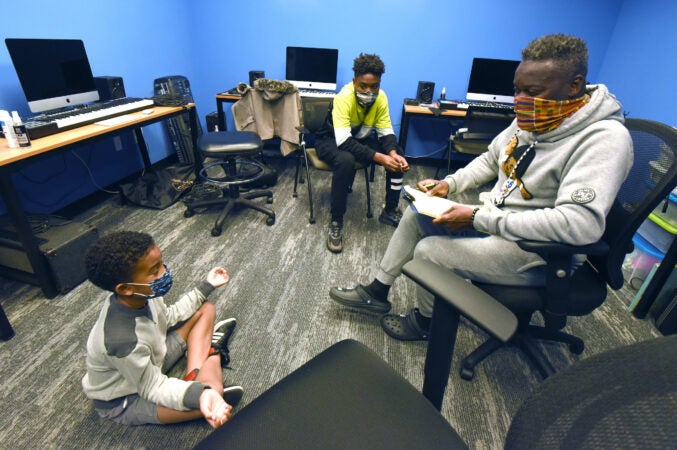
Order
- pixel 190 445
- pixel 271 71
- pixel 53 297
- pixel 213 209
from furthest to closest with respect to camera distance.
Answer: pixel 271 71 < pixel 213 209 < pixel 53 297 < pixel 190 445

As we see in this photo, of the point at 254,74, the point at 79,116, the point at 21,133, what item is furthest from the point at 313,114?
the point at 21,133

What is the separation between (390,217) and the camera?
8.20ft

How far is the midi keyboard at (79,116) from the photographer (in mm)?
1700

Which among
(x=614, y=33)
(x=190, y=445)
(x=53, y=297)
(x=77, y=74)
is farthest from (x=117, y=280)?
(x=614, y=33)

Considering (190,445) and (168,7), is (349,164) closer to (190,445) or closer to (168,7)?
(190,445)

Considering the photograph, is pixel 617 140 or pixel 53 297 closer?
pixel 617 140

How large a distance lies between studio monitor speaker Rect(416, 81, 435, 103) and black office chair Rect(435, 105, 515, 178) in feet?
1.89

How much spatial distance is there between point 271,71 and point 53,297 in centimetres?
282

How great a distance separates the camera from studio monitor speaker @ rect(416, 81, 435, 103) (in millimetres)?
3301

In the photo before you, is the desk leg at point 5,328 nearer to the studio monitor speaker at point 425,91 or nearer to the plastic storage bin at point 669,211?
the plastic storage bin at point 669,211

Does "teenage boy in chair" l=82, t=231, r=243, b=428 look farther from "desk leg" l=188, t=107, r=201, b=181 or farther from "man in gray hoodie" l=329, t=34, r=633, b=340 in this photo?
"desk leg" l=188, t=107, r=201, b=181

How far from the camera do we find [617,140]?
37.8 inches

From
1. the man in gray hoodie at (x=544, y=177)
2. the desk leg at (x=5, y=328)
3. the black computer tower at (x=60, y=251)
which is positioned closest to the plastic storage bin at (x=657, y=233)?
the man in gray hoodie at (x=544, y=177)

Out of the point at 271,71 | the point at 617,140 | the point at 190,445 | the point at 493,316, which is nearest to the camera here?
the point at 493,316
